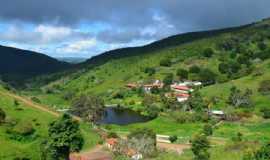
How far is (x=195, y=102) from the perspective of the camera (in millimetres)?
158375

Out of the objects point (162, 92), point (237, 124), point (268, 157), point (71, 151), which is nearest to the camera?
point (268, 157)

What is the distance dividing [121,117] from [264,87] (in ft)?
164

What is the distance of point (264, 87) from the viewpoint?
166 m

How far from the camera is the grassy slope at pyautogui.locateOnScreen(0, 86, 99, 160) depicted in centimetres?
7675

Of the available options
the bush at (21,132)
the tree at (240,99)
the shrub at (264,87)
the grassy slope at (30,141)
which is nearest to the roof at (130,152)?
the grassy slope at (30,141)

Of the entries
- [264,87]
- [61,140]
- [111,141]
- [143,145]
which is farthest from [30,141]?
[264,87]

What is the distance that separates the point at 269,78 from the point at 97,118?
2721 inches

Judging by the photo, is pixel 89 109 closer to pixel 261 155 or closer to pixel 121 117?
pixel 121 117

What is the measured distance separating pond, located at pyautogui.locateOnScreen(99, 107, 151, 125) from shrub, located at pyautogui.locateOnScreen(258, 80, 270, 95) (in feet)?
131

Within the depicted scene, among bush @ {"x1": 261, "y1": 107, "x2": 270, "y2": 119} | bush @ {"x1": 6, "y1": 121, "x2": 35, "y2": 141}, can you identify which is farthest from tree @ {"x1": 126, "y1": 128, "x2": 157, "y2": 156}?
bush @ {"x1": 261, "y1": 107, "x2": 270, "y2": 119}

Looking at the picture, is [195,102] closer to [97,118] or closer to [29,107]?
[97,118]

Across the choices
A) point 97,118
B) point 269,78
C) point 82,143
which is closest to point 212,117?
point 97,118

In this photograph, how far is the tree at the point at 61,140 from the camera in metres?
76.0

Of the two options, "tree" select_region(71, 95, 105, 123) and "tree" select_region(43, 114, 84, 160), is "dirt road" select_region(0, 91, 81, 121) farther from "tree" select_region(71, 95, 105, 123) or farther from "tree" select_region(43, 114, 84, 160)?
"tree" select_region(43, 114, 84, 160)
